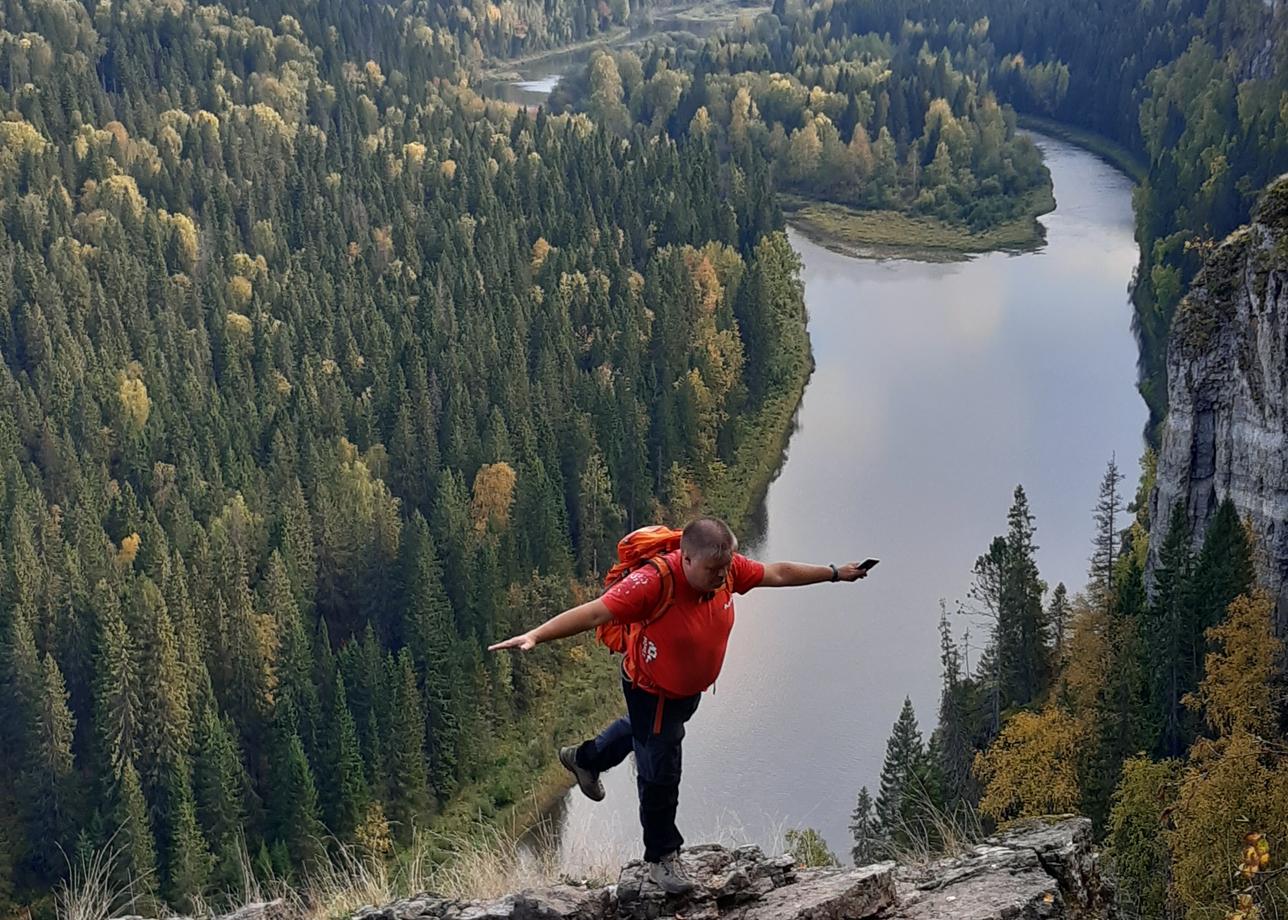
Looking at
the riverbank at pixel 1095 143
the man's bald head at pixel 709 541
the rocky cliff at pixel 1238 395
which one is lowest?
the riverbank at pixel 1095 143

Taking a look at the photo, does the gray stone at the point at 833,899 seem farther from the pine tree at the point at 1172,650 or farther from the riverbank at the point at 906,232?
the riverbank at the point at 906,232

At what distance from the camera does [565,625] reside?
9914 mm

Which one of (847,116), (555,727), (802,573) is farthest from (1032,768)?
(847,116)

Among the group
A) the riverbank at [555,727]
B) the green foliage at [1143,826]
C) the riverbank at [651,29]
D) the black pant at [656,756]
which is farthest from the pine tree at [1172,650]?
the riverbank at [651,29]

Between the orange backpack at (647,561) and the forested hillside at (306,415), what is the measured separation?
24252 millimetres

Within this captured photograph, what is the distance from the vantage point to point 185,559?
5225 cm

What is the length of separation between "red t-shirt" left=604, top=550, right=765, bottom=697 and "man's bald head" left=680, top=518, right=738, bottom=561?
0.90 ft

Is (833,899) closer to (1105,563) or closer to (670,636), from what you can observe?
(670,636)

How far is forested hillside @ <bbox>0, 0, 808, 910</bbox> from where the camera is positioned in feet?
146

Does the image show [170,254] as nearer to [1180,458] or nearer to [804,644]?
[804,644]

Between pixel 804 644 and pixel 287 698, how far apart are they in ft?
54.1

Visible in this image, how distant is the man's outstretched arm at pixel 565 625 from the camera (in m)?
9.69

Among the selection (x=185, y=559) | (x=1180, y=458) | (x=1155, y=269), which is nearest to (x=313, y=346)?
(x=185, y=559)

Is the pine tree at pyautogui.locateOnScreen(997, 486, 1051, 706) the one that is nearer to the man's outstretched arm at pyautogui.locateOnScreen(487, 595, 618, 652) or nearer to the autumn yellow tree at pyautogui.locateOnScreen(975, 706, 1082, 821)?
the autumn yellow tree at pyautogui.locateOnScreen(975, 706, 1082, 821)
